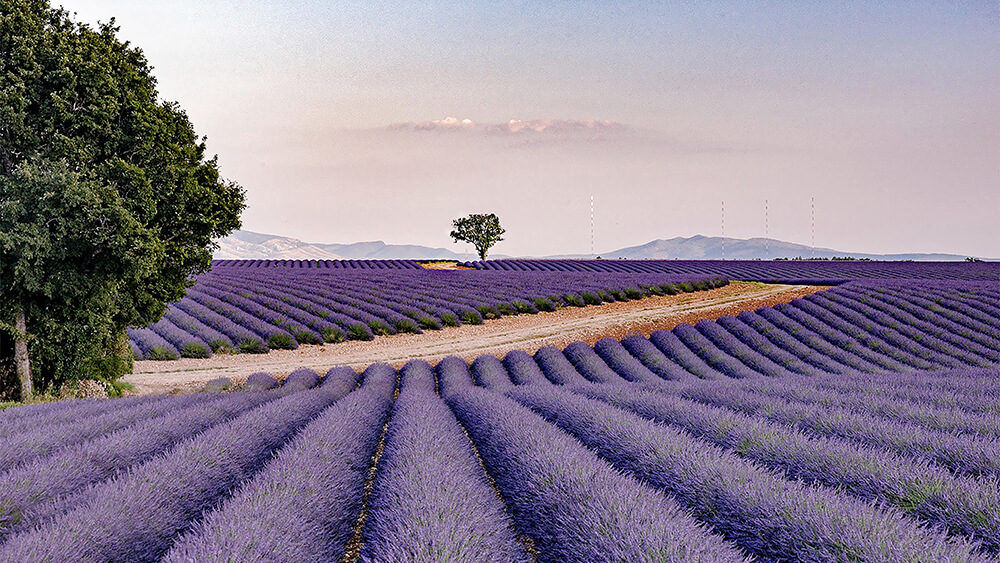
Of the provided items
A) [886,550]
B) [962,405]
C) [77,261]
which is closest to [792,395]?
[962,405]

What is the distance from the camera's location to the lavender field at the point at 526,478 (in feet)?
9.41

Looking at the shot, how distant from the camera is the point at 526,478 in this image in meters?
4.00

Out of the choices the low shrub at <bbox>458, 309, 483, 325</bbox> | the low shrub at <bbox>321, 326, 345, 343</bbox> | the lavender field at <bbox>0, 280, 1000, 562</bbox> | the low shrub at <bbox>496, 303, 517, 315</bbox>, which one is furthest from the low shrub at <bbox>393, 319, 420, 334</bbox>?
the lavender field at <bbox>0, 280, 1000, 562</bbox>

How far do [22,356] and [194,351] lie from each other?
209 inches

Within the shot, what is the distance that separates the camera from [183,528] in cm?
369

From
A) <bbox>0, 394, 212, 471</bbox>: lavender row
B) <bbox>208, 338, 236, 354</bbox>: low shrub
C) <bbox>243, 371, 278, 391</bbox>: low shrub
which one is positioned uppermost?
<bbox>0, 394, 212, 471</bbox>: lavender row

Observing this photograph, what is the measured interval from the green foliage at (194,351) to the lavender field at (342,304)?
0.03m

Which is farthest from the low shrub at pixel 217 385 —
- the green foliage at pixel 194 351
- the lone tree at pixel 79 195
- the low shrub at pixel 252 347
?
the low shrub at pixel 252 347

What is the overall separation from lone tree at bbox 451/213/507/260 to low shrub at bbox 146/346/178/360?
1866 inches

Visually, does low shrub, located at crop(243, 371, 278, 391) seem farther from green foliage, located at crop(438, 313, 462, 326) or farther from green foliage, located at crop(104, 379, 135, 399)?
green foliage, located at crop(438, 313, 462, 326)

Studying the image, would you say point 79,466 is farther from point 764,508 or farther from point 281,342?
point 281,342

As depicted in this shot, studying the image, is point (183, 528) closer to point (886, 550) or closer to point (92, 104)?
point (886, 550)

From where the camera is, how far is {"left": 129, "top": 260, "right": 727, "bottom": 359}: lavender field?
17.6 m

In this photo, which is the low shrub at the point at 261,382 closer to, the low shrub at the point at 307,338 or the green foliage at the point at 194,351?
the green foliage at the point at 194,351
